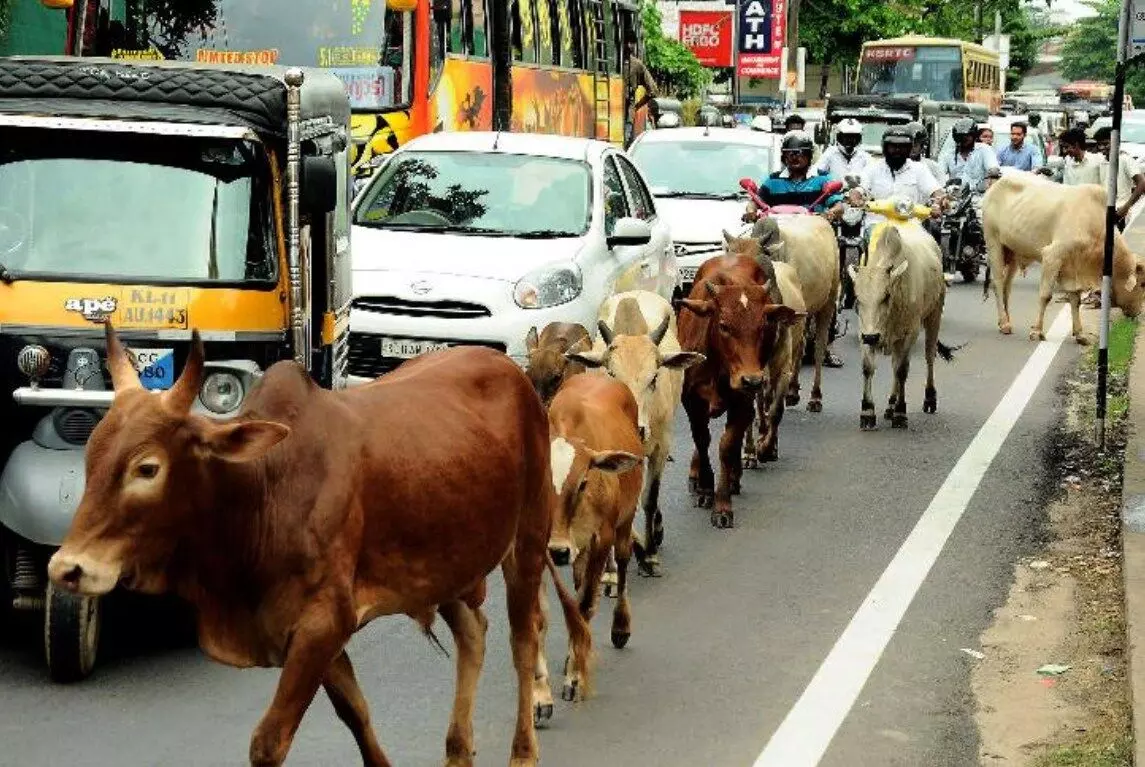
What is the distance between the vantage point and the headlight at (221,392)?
8.80m

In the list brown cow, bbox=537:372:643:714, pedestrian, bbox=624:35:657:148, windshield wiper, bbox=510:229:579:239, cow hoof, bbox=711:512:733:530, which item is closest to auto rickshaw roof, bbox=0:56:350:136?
brown cow, bbox=537:372:643:714

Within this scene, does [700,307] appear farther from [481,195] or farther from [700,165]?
[700,165]

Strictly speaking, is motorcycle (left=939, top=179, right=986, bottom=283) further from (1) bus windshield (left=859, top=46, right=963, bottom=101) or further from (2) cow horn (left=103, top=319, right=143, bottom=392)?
(1) bus windshield (left=859, top=46, right=963, bottom=101)

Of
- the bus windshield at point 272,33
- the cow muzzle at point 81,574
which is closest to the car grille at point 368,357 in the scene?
the bus windshield at point 272,33

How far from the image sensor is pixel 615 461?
26.1ft

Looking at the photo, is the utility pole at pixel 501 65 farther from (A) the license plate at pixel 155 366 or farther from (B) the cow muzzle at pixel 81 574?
(B) the cow muzzle at pixel 81 574

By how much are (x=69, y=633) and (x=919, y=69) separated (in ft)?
152

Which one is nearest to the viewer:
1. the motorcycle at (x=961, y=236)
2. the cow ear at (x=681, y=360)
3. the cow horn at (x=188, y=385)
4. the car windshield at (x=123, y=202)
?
the cow horn at (x=188, y=385)

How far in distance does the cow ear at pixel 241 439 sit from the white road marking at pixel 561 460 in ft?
7.46

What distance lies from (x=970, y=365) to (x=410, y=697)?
11.7 meters

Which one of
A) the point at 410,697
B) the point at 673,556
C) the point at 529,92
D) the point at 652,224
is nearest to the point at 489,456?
the point at 410,697

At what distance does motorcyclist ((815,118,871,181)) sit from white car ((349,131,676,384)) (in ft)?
14.9

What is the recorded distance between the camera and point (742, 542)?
37.6 feet

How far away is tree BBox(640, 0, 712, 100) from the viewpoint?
48.2 metres
